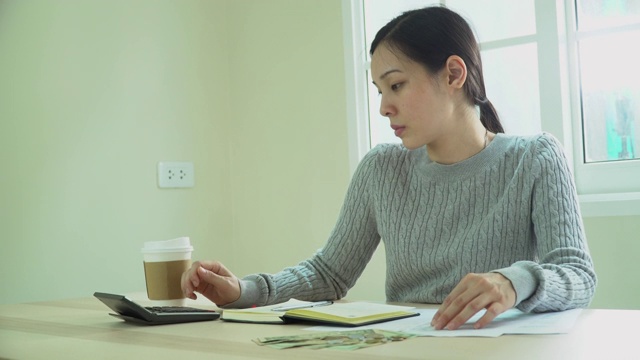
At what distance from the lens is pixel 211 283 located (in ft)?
4.95

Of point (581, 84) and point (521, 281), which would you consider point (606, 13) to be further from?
point (521, 281)

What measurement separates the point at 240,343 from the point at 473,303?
0.32m

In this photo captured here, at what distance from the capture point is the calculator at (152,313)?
1.30m

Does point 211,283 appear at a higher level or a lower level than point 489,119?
lower

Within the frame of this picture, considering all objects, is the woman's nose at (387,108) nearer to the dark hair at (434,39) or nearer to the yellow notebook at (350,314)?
the dark hair at (434,39)

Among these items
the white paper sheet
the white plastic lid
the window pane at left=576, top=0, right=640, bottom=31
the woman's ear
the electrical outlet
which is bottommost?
the white paper sheet

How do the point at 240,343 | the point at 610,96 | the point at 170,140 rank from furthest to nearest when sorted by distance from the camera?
the point at 170,140, the point at 610,96, the point at 240,343

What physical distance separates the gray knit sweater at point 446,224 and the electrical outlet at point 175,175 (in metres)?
1.14

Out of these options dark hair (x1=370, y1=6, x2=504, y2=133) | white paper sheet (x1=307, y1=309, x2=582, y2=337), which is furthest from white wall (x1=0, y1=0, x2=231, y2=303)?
white paper sheet (x1=307, y1=309, x2=582, y2=337)

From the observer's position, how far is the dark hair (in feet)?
5.38

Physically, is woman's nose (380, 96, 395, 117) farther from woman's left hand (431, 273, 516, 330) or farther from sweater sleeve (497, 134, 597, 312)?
woman's left hand (431, 273, 516, 330)

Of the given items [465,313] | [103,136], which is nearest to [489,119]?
[465,313]

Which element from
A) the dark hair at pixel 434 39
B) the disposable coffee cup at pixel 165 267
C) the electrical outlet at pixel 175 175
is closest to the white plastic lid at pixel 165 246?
the disposable coffee cup at pixel 165 267

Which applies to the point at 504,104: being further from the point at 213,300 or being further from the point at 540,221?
the point at 213,300
